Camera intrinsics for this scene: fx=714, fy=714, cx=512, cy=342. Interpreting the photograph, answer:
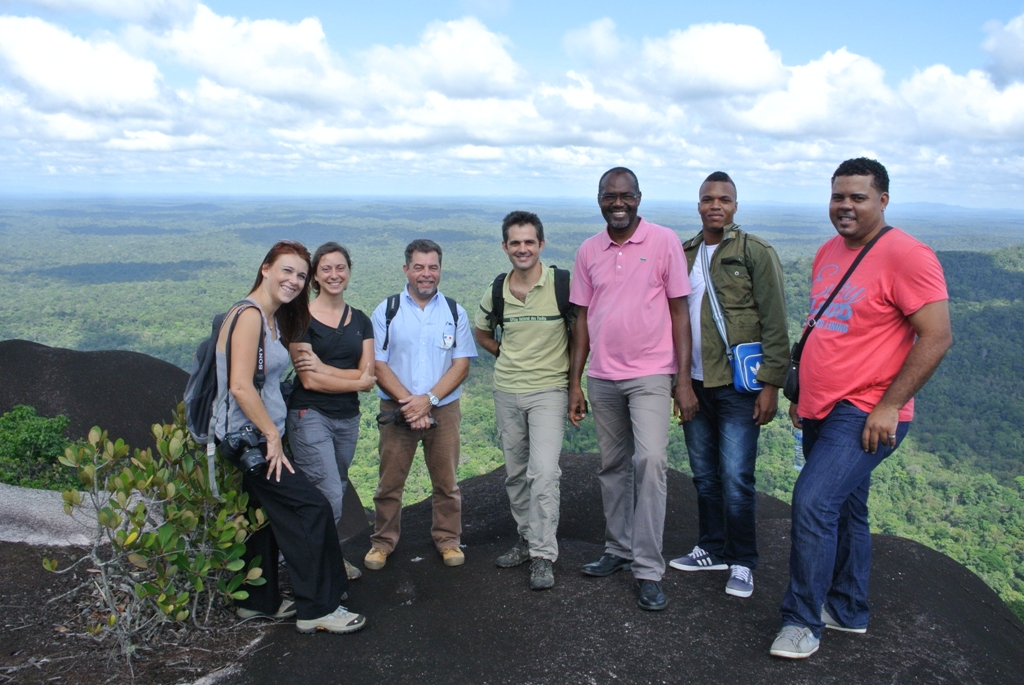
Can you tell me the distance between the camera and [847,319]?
3.58 m

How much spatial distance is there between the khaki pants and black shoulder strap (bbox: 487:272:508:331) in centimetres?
74

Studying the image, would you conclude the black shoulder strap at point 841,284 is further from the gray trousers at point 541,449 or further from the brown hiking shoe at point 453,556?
the brown hiking shoe at point 453,556

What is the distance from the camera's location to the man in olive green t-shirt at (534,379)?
4559 millimetres

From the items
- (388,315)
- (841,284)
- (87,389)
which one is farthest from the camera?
(87,389)

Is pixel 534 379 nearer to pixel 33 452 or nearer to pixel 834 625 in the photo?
pixel 834 625

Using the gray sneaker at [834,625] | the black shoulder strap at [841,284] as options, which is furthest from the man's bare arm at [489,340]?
the gray sneaker at [834,625]

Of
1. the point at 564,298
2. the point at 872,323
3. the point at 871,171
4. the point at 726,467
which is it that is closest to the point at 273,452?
the point at 564,298

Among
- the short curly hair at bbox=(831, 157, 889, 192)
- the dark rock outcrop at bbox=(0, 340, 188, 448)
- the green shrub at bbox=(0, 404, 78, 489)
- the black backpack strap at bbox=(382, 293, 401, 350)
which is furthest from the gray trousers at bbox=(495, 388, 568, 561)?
the dark rock outcrop at bbox=(0, 340, 188, 448)

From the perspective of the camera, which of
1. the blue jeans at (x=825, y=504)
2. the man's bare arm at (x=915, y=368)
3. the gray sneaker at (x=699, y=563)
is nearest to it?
the man's bare arm at (x=915, y=368)

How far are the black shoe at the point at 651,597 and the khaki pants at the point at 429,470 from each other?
5.40 feet

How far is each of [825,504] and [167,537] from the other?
345 cm

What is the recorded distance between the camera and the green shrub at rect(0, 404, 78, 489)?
9.36m

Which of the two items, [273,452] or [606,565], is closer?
[273,452]

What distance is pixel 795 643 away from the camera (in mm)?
3666
